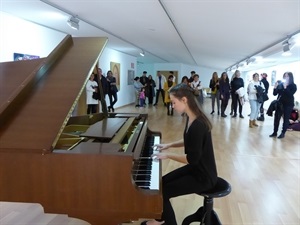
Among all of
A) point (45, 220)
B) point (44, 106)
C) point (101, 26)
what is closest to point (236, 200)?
point (45, 220)

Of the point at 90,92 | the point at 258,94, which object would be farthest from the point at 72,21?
the point at 258,94

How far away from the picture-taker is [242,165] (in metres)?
4.41

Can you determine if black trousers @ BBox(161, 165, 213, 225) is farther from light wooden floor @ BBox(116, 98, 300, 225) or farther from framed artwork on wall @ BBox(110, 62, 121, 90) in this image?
framed artwork on wall @ BBox(110, 62, 121, 90)

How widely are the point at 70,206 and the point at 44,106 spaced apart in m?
0.66

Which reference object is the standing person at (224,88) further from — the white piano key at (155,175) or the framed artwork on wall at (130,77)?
the white piano key at (155,175)

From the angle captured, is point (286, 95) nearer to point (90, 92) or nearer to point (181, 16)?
point (181, 16)

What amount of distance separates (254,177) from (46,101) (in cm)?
312

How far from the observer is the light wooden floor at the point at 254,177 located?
2854mm

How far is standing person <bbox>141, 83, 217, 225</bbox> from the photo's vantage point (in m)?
1.99

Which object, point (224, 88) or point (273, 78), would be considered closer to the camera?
point (224, 88)

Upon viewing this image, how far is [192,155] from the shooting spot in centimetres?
198

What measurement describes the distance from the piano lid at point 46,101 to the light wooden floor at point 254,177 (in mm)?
1192

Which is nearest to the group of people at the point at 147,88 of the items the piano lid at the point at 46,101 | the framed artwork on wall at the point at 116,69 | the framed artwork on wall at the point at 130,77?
the framed artwork on wall at the point at 130,77

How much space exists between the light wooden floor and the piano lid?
1.19 metres
